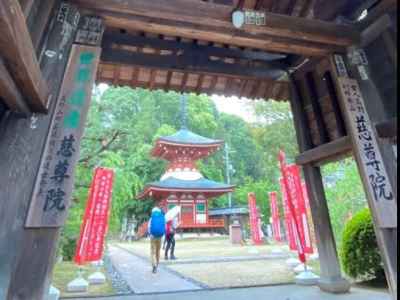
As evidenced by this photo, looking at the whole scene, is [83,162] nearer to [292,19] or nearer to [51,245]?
[51,245]

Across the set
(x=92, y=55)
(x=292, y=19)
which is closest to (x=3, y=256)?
(x=92, y=55)

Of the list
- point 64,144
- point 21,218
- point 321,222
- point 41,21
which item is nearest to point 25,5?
point 41,21

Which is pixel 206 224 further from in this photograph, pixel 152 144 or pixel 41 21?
pixel 41 21

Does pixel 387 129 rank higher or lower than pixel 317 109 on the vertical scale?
lower

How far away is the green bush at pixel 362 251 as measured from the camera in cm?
400

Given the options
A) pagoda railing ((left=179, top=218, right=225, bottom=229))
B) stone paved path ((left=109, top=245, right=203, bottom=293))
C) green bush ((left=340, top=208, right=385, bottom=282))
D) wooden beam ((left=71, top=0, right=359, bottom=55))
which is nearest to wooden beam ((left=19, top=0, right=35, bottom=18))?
wooden beam ((left=71, top=0, right=359, bottom=55))

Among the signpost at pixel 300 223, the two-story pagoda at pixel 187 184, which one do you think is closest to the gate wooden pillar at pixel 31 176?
the signpost at pixel 300 223

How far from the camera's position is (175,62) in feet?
12.5

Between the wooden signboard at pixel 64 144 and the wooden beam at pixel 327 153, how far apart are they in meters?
2.77

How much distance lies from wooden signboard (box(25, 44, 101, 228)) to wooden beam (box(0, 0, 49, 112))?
222 millimetres

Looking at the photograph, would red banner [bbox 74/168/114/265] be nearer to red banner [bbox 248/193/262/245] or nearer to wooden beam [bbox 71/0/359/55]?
wooden beam [bbox 71/0/359/55]

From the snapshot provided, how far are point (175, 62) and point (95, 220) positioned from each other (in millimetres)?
3493

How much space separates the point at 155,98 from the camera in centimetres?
3425

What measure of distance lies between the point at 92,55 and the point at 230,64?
2143 mm
